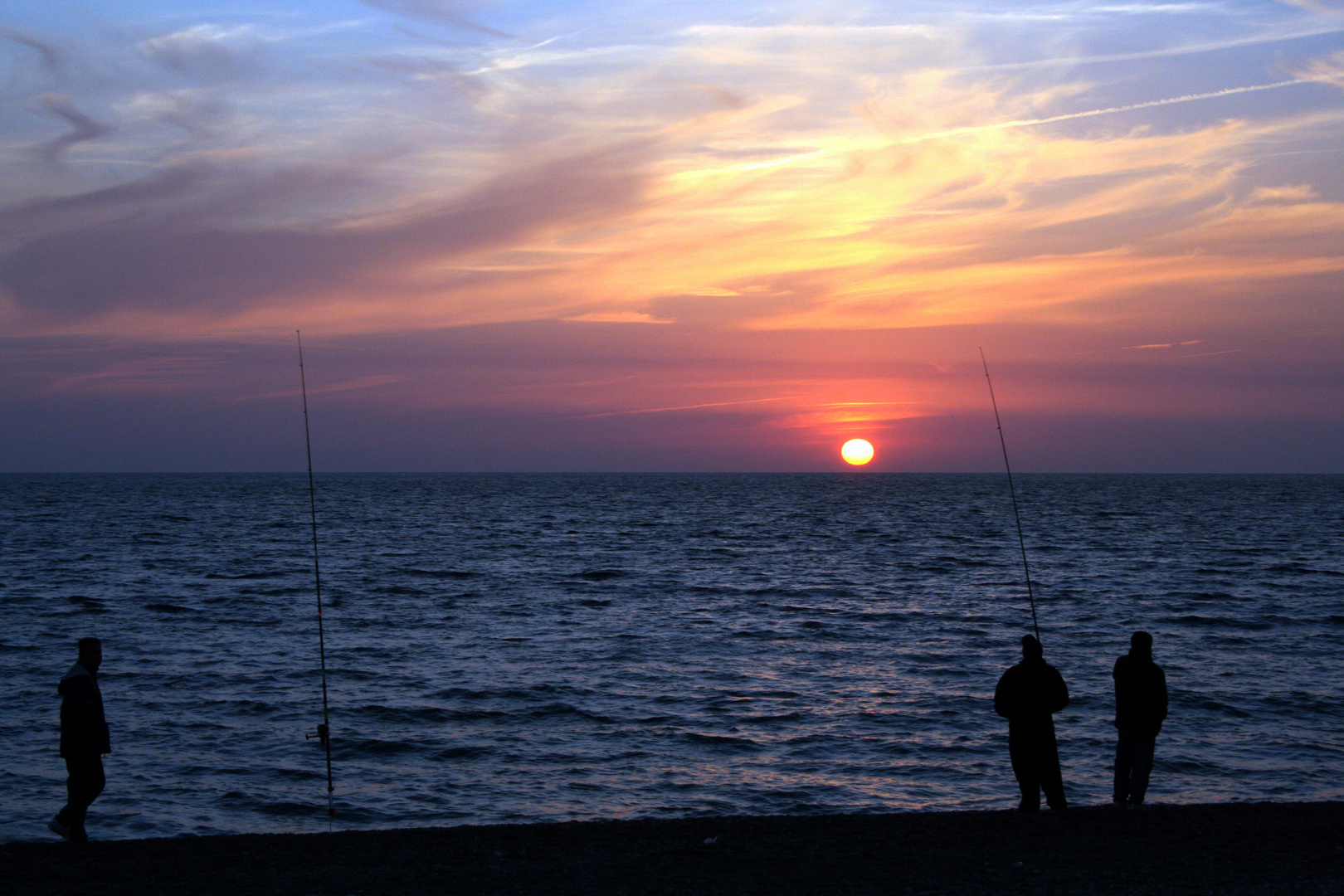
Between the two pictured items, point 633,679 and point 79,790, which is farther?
point 633,679

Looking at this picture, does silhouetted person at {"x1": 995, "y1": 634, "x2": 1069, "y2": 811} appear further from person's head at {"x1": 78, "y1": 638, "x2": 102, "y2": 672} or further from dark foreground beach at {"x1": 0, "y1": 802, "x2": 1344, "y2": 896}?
person's head at {"x1": 78, "y1": 638, "x2": 102, "y2": 672}

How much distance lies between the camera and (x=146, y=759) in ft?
44.3

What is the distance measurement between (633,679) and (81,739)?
11.2 meters

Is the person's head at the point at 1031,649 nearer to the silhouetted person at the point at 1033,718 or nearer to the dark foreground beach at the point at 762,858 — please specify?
the silhouetted person at the point at 1033,718

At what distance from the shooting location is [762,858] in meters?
7.90

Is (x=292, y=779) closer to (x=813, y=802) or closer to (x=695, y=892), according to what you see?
(x=813, y=802)

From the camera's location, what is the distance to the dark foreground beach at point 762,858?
23.1ft

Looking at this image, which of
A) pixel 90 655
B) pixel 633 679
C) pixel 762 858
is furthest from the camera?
pixel 633 679

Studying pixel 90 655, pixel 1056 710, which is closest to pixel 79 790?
pixel 90 655

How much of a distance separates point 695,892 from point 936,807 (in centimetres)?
550

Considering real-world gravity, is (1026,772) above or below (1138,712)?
below

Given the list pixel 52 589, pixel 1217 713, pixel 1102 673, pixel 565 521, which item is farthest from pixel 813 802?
pixel 565 521

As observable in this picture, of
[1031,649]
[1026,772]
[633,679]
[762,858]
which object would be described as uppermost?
[1031,649]

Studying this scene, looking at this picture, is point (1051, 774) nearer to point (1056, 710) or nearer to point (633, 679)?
point (1056, 710)
